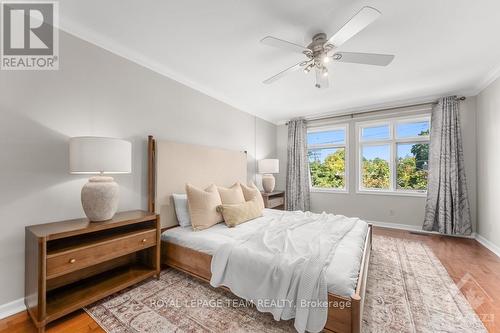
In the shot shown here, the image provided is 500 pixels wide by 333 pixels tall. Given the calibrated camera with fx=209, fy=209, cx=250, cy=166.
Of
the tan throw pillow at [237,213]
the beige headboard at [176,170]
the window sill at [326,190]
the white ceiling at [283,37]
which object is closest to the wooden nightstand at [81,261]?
the beige headboard at [176,170]

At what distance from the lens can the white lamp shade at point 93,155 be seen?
5.55ft

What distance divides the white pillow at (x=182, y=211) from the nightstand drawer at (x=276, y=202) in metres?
2.04

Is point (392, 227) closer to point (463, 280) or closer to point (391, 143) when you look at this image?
point (391, 143)

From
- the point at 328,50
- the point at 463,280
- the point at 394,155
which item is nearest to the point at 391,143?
the point at 394,155

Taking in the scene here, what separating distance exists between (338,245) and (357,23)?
1.76 meters

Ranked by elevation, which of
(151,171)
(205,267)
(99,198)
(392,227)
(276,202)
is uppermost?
(151,171)

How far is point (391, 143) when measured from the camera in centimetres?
425

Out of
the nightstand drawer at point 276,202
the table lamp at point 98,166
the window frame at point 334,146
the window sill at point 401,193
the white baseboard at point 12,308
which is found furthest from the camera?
the window frame at point 334,146

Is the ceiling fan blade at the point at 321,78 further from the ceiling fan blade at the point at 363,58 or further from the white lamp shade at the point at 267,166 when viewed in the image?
the white lamp shade at the point at 267,166

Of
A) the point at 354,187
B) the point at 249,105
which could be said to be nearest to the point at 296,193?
the point at 354,187

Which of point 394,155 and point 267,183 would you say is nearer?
point 394,155

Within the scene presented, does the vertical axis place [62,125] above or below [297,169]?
above

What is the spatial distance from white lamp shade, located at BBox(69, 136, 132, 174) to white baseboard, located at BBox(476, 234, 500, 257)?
15.6ft

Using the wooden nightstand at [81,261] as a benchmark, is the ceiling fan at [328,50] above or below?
above
